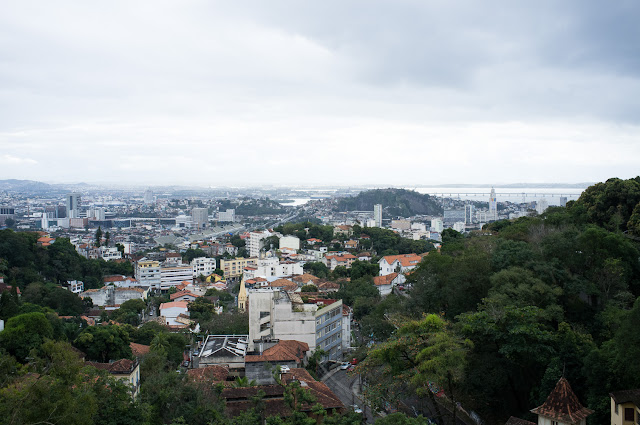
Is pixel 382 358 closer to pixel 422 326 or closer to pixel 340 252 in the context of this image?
pixel 422 326

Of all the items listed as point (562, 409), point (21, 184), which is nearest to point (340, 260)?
point (562, 409)

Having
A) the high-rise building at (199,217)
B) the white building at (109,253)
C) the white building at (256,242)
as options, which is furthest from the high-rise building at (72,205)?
the white building at (256,242)

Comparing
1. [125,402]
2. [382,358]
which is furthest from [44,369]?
→ [382,358]

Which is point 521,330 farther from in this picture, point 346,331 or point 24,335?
point 24,335

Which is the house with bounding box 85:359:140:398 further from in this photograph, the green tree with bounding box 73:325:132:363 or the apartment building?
the apartment building

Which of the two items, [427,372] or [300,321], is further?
[300,321]
